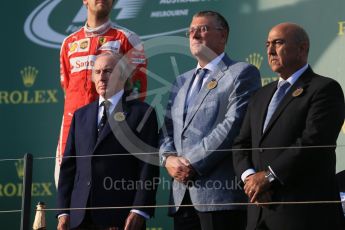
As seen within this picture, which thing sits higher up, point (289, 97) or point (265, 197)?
point (289, 97)

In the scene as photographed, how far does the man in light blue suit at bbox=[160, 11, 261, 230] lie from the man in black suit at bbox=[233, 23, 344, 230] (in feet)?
0.53

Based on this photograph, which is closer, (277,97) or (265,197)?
(265,197)

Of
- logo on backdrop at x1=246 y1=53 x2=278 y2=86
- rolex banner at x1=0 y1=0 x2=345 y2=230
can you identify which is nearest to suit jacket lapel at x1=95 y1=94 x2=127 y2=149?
rolex banner at x1=0 y1=0 x2=345 y2=230

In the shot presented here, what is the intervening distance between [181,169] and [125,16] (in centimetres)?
188

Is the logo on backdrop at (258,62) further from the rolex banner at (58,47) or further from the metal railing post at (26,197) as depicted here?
the metal railing post at (26,197)

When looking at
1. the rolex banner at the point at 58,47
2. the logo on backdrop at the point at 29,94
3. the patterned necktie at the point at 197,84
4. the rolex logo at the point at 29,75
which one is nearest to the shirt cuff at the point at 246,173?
the patterned necktie at the point at 197,84

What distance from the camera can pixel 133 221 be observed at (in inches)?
130

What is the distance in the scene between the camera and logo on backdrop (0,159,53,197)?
195 inches

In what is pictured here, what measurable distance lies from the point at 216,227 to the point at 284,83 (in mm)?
632

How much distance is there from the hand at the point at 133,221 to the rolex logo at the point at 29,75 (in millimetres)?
2052

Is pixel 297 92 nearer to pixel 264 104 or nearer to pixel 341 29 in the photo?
pixel 264 104

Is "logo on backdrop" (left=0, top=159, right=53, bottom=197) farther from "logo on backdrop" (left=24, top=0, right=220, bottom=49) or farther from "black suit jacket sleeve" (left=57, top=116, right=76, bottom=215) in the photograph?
"black suit jacket sleeve" (left=57, top=116, right=76, bottom=215)

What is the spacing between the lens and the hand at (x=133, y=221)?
331cm

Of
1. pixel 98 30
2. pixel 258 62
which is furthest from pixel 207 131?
pixel 258 62
